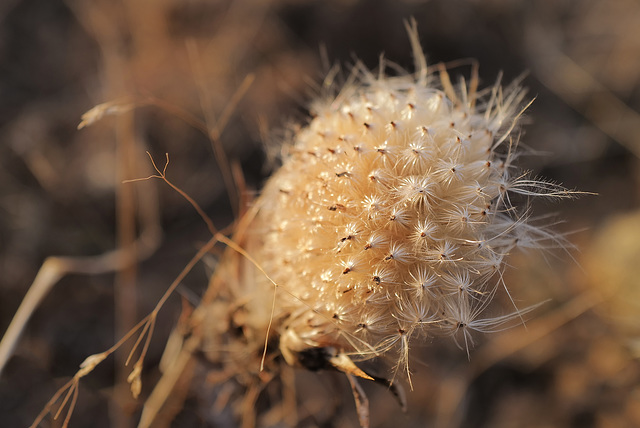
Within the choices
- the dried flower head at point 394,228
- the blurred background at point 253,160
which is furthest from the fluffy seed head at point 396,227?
the blurred background at point 253,160

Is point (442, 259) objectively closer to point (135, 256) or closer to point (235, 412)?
point (235, 412)

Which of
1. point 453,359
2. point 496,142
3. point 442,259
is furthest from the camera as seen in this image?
point 453,359

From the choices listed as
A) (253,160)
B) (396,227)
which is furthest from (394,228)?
(253,160)

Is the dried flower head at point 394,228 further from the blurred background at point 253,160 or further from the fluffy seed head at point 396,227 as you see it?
the blurred background at point 253,160

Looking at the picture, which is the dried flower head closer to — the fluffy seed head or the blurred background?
the fluffy seed head

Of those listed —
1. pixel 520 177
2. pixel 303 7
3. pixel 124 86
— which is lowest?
pixel 520 177

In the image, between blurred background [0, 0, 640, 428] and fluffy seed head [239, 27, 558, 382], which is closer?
fluffy seed head [239, 27, 558, 382]

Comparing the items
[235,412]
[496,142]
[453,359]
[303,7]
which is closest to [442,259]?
[496,142]

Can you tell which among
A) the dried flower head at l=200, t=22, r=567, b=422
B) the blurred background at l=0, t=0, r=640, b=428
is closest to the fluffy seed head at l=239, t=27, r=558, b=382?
the dried flower head at l=200, t=22, r=567, b=422
